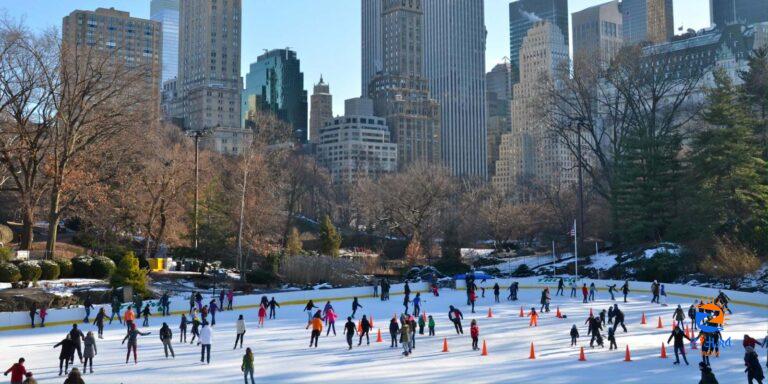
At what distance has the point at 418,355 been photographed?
2214 cm

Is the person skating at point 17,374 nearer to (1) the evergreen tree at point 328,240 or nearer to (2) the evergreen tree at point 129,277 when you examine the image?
(2) the evergreen tree at point 129,277

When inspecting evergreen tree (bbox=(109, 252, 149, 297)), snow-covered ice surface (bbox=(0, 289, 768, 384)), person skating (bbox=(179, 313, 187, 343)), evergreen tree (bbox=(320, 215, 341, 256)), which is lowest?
snow-covered ice surface (bbox=(0, 289, 768, 384))

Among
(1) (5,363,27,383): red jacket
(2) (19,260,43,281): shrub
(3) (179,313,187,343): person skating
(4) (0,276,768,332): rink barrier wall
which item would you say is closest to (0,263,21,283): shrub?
(2) (19,260,43,281): shrub

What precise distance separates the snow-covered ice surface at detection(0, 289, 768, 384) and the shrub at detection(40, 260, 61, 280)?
1107 cm

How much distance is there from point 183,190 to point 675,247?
3514cm

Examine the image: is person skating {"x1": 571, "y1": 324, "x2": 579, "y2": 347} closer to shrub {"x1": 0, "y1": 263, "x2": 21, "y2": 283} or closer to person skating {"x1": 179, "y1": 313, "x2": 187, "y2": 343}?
person skating {"x1": 179, "y1": 313, "x2": 187, "y2": 343}

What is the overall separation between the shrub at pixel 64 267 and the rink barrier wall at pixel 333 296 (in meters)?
8.25

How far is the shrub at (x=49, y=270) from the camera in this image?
41.3 m

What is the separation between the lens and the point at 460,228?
80.1 meters

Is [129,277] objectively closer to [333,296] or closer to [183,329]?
[333,296]

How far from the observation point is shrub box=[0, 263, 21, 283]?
38.7m

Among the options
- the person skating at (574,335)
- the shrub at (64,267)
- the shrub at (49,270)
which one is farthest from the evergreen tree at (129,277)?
the person skating at (574,335)

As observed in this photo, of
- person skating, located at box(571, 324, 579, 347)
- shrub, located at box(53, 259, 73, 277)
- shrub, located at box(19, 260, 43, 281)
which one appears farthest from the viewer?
shrub, located at box(53, 259, 73, 277)

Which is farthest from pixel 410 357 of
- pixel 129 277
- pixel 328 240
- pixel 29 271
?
pixel 328 240
